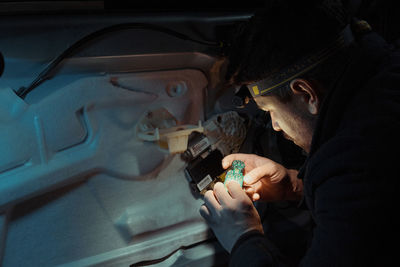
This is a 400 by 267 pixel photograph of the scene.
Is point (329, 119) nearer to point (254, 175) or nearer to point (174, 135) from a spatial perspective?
point (254, 175)

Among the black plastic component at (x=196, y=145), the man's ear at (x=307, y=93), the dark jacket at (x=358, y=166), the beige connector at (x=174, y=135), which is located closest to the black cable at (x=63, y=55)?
the beige connector at (x=174, y=135)

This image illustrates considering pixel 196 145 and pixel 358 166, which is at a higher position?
pixel 358 166

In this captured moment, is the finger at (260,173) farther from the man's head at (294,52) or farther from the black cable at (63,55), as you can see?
the black cable at (63,55)

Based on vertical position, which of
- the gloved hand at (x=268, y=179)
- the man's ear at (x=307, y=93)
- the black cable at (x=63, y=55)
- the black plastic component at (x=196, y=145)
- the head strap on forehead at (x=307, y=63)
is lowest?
the gloved hand at (x=268, y=179)

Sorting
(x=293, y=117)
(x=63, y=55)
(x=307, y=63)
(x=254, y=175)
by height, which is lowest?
(x=254, y=175)

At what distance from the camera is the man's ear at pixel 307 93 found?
85 centimetres

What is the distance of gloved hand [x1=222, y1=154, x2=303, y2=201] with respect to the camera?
123 cm

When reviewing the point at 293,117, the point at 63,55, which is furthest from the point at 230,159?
the point at 63,55

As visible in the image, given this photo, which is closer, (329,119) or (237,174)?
(329,119)

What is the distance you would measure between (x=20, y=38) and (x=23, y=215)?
578 mm

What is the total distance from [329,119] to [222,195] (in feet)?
1.47

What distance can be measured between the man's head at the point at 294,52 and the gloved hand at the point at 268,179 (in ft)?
1.16

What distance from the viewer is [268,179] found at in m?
1.29

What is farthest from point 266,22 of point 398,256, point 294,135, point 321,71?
point 398,256
